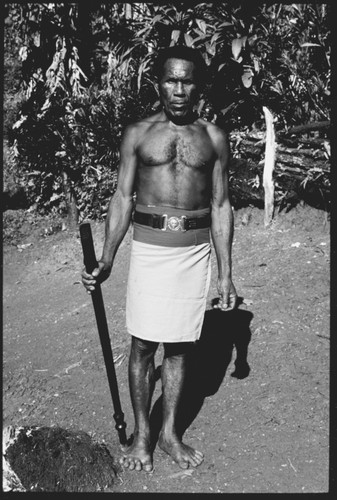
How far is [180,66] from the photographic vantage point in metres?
3.39

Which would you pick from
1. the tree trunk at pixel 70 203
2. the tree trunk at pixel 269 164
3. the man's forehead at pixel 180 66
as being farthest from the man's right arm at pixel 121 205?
the tree trunk at pixel 70 203

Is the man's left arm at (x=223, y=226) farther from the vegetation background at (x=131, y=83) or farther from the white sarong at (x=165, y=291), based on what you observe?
the vegetation background at (x=131, y=83)

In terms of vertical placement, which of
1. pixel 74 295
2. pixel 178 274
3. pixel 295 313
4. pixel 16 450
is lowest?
pixel 74 295

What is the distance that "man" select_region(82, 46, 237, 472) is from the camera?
11.5ft

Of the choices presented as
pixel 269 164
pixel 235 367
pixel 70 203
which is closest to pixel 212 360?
pixel 235 367

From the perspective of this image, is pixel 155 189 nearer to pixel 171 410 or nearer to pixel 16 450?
pixel 171 410

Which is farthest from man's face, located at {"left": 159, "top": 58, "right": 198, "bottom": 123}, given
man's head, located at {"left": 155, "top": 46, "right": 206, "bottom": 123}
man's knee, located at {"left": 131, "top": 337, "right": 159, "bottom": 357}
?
man's knee, located at {"left": 131, "top": 337, "right": 159, "bottom": 357}

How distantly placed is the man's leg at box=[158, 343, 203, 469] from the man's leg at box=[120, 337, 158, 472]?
112 millimetres

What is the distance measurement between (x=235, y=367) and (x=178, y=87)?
2.48 metres

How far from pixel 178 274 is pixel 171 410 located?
95 centimetres

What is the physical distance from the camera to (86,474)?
Result: 3.51 m

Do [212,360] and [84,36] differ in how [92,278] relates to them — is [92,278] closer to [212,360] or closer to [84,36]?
[212,360]

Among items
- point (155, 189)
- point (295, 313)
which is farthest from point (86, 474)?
point (295, 313)

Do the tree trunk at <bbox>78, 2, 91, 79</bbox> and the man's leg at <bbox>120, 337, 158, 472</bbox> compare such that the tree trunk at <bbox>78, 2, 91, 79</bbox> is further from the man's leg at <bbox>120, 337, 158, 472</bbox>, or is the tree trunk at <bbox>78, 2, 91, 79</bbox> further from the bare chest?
the man's leg at <bbox>120, 337, 158, 472</bbox>
